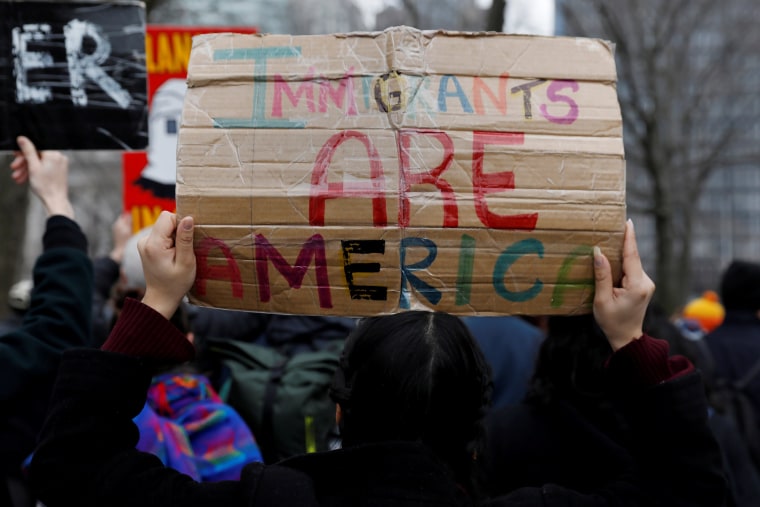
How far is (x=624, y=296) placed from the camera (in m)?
1.76

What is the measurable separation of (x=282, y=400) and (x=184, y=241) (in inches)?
45.4

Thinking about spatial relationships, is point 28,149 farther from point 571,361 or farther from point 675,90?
point 675,90

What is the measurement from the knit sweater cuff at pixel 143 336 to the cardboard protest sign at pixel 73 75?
0.94 m

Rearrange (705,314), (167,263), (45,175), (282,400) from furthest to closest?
(705,314), (282,400), (45,175), (167,263)

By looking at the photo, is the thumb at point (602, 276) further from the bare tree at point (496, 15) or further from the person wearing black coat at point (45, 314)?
the bare tree at point (496, 15)

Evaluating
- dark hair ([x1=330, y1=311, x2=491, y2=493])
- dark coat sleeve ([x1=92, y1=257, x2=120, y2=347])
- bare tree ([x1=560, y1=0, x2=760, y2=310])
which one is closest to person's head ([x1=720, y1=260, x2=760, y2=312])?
dark hair ([x1=330, y1=311, x2=491, y2=493])

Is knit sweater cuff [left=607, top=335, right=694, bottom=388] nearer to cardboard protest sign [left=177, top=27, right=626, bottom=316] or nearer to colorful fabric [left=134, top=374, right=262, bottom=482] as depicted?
cardboard protest sign [left=177, top=27, right=626, bottom=316]

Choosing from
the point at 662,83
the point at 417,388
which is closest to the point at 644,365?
the point at 417,388

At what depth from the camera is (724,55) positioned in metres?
17.1

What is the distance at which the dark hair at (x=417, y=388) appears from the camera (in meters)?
1.62

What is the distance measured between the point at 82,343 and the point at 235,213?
2.51ft

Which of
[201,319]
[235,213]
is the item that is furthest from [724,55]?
[235,213]

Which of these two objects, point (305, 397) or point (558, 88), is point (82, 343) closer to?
point (305, 397)

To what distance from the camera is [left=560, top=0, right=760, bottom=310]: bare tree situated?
15.2 meters
